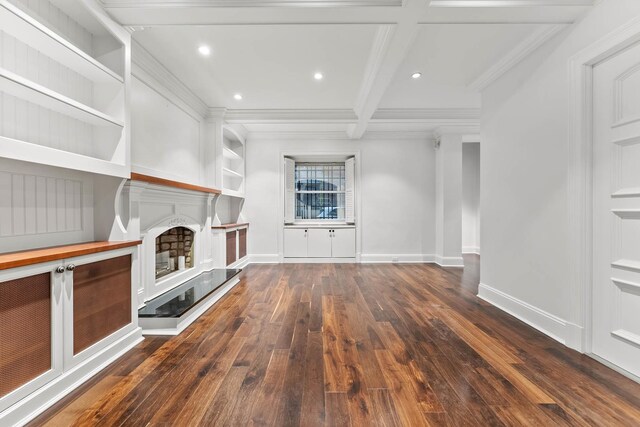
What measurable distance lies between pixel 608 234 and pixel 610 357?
826 millimetres

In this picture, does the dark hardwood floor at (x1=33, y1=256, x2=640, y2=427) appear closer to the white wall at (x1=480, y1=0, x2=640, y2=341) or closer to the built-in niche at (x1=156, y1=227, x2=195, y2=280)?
the white wall at (x1=480, y1=0, x2=640, y2=341)

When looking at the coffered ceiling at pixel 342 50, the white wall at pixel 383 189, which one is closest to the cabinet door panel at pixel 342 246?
the white wall at pixel 383 189

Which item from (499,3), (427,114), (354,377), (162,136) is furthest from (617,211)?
(162,136)

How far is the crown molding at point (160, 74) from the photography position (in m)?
2.66

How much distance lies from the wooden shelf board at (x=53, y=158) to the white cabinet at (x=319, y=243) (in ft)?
12.4

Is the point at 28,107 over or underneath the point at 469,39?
underneath

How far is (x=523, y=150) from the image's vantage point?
2.61 m

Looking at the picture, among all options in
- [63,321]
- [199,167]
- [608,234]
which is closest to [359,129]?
[199,167]

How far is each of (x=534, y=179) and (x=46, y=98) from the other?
3.53 metres

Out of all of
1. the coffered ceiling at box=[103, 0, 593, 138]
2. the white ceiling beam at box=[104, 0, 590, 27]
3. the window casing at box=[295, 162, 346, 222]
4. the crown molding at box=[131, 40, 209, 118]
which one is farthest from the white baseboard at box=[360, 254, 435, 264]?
the white ceiling beam at box=[104, 0, 590, 27]

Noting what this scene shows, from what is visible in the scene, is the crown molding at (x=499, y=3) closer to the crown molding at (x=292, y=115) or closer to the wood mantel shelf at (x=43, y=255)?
the crown molding at (x=292, y=115)

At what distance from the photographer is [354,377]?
1.72 metres

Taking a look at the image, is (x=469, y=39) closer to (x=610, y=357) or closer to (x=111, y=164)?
(x=610, y=357)

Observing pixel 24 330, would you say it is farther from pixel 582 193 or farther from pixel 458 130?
pixel 458 130
